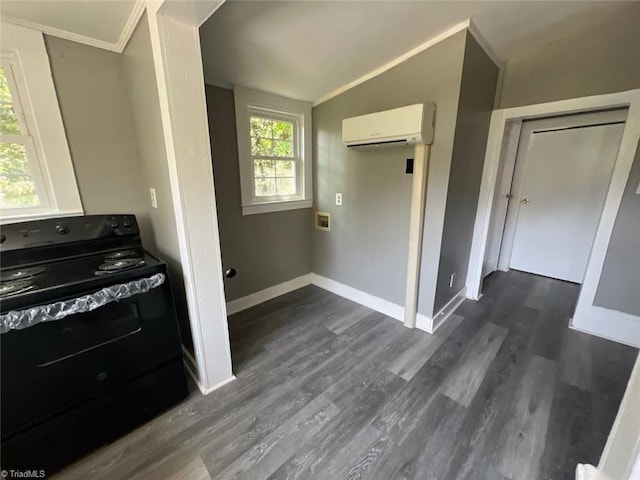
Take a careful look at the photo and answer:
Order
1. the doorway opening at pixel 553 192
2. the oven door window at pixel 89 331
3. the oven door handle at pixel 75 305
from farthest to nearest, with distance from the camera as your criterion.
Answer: the doorway opening at pixel 553 192 → the oven door window at pixel 89 331 → the oven door handle at pixel 75 305

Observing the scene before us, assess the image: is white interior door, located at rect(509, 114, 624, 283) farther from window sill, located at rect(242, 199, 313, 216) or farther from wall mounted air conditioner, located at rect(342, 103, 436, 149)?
window sill, located at rect(242, 199, 313, 216)

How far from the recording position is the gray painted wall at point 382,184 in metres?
1.90

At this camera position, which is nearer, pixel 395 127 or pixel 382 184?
pixel 395 127

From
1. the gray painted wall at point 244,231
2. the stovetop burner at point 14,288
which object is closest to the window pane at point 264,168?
the gray painted wall at point 244,231

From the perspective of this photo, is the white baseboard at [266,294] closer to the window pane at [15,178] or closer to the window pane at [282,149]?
the window pane at [282,149]

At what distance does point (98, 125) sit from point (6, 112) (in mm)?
385

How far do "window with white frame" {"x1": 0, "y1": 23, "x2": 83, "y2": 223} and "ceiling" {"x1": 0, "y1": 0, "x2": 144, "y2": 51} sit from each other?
8 cm

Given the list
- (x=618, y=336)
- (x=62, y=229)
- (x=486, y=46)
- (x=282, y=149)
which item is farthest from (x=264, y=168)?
(x=618, y=336)

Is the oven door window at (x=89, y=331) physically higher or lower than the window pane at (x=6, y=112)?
lower

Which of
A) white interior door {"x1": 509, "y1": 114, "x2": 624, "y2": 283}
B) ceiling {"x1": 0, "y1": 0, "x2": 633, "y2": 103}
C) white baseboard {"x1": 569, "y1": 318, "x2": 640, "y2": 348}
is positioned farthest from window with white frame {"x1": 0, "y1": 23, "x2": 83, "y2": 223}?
white interior door {"x1": 509, "y1": 114, "x2": 624, "y2": 283}

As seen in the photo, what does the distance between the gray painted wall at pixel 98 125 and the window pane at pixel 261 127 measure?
973mm

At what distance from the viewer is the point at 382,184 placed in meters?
2.33

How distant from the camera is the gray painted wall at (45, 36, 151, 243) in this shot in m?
1.54

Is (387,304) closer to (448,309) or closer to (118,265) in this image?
(448,309)
